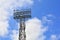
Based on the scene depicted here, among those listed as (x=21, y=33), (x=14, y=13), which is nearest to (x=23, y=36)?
(x=21, y=33)

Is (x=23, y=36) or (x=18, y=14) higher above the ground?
(x=18, y=14)

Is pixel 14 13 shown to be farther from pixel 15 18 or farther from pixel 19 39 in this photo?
pixel 19 39

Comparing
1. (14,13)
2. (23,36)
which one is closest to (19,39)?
(23,36)

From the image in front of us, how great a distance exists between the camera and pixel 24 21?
10625 cm

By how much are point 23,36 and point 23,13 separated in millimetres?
6622

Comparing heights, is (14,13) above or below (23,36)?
above

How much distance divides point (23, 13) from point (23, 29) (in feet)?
14.8

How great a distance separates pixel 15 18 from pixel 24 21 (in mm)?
2909

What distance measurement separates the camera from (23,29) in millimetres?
105625

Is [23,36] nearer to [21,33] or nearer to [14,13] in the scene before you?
[21,33]

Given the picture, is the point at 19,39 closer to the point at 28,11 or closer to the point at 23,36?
the point at 23,36

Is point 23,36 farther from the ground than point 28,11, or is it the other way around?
point 28,11

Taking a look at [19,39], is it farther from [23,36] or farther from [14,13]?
[14,13]

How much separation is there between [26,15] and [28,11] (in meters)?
1.15
